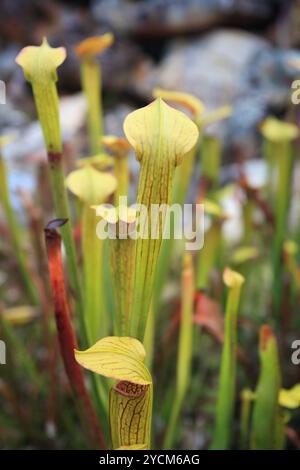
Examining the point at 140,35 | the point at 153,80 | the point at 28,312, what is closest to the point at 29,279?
the point at 28,312

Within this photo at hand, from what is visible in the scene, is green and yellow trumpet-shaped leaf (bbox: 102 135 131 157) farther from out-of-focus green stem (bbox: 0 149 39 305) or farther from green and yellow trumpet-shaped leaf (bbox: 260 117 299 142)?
green and yellow trumpet-shaped leaf (bbox: 260 117 299 142)

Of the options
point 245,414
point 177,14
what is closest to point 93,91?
point 245,414

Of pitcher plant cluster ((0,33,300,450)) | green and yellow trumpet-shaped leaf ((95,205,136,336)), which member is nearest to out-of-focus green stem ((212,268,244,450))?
pitcher plant cluster ((0,33,300,450))

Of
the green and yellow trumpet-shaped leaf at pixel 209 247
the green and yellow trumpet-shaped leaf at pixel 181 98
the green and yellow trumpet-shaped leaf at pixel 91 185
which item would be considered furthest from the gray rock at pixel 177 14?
the green and yellow trumpet-shaped leaf at pixel 91 185

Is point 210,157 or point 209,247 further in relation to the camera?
point 210,157

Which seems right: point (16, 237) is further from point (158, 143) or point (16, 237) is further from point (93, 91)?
point (158, 143)
